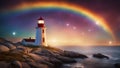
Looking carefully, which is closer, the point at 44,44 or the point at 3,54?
the point at 3,54

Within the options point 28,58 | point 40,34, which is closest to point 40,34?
point 40,34

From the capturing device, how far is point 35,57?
66938 mm

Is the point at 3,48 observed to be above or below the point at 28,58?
above

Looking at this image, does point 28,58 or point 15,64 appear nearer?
point 15,64


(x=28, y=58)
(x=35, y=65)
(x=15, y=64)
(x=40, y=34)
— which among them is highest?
(x=40, y=34)

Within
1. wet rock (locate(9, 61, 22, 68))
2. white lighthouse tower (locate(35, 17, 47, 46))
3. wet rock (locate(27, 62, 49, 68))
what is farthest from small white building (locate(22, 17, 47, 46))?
wet rock (locate(9, 61, 22, 68))

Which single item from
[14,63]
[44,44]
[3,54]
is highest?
[44,44]

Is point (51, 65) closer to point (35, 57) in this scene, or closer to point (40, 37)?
point (35, 57)

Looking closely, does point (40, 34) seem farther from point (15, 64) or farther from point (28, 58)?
point (15, 64)

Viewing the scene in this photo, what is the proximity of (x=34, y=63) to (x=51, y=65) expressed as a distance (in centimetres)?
565

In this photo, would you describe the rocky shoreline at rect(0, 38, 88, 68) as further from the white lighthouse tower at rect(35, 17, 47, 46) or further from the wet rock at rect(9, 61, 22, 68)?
the white lighthouse tower at rect(35, 17, 47, 46)

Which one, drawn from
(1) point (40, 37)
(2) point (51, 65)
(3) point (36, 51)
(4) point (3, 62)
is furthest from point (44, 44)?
(4) point (3, 62)

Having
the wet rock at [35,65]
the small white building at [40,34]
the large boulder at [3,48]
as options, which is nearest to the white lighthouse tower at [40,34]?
the small white building at [40,34]

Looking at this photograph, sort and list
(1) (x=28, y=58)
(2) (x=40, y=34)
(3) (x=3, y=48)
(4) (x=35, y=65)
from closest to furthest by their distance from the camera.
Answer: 1. (4) (x=35, y=65)
2. (1) (x=28, y=58)
3. (3) (x=3, y=48)
4. (2) (x=40, y=34)
